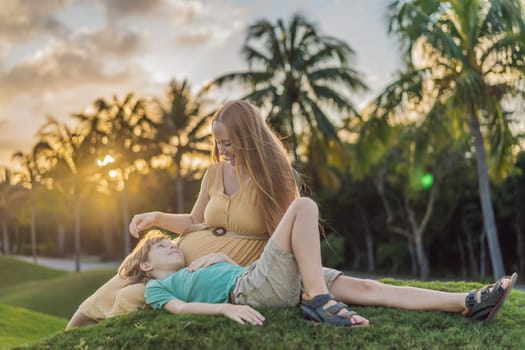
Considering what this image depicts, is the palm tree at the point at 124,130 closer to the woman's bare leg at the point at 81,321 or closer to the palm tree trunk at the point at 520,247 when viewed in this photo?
the palm tree trunk at the point at 520,247

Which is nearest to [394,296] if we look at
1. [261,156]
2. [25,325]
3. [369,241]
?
[261,156]

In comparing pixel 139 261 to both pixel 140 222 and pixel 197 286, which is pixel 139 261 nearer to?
pixel 140 222

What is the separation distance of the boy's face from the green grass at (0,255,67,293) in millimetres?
22344

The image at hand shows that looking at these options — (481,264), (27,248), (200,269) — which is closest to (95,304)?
(200,269)

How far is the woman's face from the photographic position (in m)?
4.70

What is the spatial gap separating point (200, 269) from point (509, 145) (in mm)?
13211

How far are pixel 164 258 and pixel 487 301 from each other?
235cm

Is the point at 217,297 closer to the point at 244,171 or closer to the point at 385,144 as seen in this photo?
the point at 244,171

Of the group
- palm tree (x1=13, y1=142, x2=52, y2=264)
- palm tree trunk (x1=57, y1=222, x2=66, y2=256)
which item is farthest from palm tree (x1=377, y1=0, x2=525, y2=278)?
palm tree trunk (x1=57, y1=222, x2=66, y2=256)

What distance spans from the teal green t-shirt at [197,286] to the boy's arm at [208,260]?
4cm

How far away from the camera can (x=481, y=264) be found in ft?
92.9

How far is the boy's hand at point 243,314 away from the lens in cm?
406

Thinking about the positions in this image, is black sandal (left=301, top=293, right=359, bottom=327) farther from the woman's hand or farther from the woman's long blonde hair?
the woman's hand

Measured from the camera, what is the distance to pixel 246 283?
14.0ft
